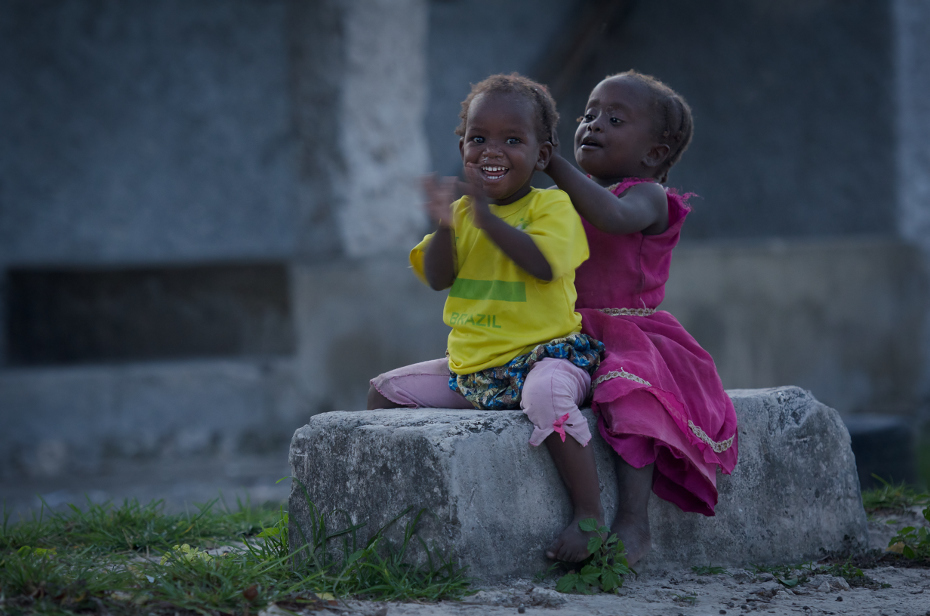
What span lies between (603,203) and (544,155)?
194 millimetres

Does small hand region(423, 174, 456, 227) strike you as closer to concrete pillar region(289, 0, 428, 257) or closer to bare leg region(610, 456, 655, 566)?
bare leg region(610, 456, 655, 566)

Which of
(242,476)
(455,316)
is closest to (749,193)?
(242,476)

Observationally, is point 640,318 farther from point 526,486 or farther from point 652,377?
point 526,486

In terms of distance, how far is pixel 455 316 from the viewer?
2426 mm

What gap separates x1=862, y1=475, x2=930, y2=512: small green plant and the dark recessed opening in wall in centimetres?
429

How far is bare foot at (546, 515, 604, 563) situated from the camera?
2.21 m

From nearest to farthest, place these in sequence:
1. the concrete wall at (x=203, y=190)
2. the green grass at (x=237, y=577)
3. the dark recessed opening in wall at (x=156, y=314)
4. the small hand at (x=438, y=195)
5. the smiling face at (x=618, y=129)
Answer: the green grass at (x=237, y=577) < the small hand at (x=438, y=195) < the smiling face at (x=618, y=129) < the concrete wall at (x=203, y=190) < the dark recessed opening in wall at (x=156, y=314)

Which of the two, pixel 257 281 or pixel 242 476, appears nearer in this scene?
pixel 242 476

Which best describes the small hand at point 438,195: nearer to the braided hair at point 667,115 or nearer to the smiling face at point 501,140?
the smiling face at point 501,140

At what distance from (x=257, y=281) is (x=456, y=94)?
195 centimetres

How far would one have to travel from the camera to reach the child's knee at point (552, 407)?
2230 mm

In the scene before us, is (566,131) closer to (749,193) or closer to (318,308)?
(749,193)

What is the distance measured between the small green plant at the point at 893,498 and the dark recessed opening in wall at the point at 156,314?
4287 millimetres

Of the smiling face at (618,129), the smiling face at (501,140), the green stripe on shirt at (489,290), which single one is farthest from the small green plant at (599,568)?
the smiling face at (618,129)
